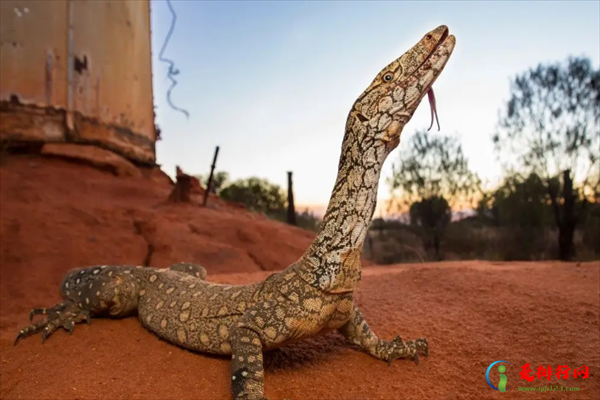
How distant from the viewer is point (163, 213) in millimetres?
9438

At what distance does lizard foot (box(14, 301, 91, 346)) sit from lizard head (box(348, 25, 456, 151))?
3220mm

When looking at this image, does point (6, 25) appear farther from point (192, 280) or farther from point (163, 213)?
point (192, 280)

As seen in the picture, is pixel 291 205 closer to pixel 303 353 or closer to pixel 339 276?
pixel 303 353

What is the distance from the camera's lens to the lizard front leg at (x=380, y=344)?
343cm

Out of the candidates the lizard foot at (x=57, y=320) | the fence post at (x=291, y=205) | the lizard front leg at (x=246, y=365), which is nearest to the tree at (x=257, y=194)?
the fence post at (x=291, y=205)

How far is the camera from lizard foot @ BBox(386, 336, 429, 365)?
3.43m

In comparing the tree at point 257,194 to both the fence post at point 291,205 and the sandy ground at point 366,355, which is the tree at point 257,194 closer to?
the fence post at point 291,205

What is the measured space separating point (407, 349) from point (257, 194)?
21231mm

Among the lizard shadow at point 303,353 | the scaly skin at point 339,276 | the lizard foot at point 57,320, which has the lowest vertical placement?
the lizard shadow at point 303,353

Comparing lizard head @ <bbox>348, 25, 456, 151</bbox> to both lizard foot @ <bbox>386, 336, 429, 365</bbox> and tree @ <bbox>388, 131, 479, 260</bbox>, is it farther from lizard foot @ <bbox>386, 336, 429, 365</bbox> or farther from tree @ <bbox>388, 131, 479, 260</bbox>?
tree @ <bbox>388, 131, 479, 260</bbox>

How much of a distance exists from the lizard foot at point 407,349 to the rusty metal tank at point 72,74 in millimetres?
8703

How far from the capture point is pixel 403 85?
107 inches

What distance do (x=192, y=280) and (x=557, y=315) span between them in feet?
10.5

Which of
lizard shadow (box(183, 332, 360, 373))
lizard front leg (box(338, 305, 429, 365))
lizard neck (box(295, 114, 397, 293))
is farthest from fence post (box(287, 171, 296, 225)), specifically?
lizard neck (box(295, 114, 397, 293))
